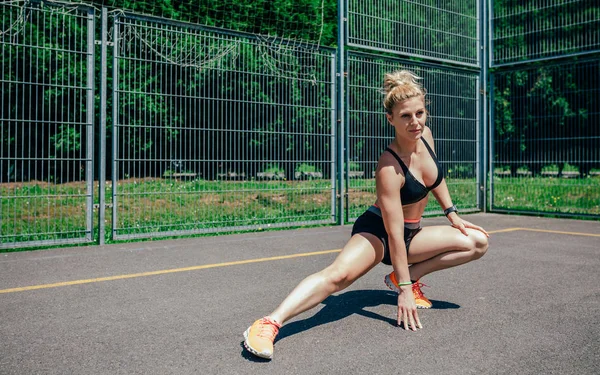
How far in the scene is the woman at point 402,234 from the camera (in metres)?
3.31

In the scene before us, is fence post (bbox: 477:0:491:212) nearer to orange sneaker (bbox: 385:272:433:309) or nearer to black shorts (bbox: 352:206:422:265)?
orange sneaker (bbox: 385:272:433:309)

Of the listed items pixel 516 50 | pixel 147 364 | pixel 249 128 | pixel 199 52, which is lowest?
pixel 147 364

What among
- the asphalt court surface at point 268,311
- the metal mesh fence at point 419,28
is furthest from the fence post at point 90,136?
the metal mesh fence at point 419,28

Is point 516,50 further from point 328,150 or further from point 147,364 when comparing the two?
point 147,364

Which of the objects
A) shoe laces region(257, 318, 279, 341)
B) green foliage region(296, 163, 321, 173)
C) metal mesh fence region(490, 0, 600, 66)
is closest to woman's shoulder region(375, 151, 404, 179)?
shoe laces region(257, 318, 279, 341)

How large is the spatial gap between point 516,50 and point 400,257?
30.0ft

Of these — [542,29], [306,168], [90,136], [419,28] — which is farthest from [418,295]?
[542,29]

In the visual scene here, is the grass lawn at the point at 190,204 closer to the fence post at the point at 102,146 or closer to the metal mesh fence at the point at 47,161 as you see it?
the metal mesh fence at the point at 47,161

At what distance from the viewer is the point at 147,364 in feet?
9.44

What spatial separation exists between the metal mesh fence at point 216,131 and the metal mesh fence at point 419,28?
953 millimetres

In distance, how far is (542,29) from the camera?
10.7m

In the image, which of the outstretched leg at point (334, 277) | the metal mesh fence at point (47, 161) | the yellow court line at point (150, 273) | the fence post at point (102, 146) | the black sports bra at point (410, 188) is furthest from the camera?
the fence post at point (102, 146)

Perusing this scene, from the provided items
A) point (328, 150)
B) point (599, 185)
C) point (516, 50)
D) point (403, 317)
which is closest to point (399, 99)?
point (403, 317)

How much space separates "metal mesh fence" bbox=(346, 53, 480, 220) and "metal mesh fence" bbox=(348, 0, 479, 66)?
12.1 inches
